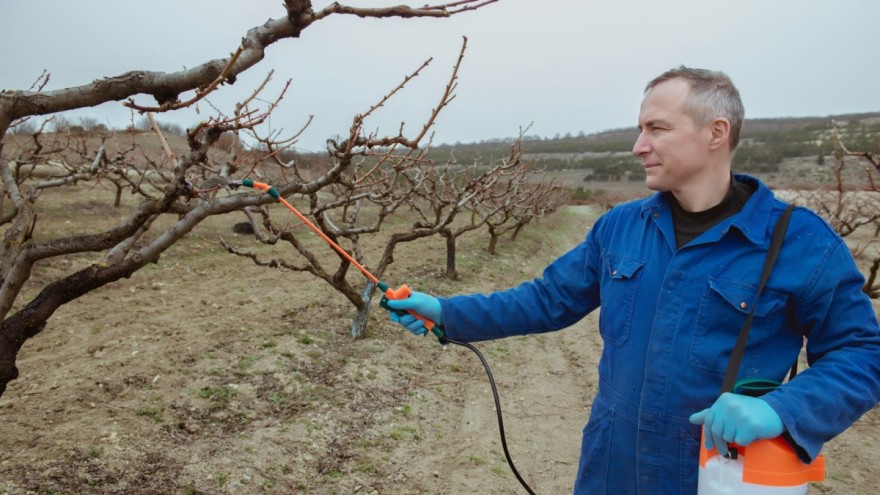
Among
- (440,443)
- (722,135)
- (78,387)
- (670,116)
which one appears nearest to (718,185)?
(722,135)

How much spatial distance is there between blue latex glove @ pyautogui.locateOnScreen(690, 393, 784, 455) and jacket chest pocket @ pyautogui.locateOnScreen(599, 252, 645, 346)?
0.42 m

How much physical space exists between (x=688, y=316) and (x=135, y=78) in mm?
2138

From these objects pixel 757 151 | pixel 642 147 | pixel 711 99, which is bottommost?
pixel 642 147

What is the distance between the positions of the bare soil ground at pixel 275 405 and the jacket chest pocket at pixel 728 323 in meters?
2.78

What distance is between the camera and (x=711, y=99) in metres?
1.79

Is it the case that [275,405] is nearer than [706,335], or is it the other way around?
[706,335]

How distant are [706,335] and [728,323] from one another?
7 cm

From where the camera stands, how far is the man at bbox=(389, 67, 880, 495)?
1.51 m

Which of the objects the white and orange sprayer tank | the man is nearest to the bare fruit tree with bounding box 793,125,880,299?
the man

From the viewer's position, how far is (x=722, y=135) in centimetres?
179

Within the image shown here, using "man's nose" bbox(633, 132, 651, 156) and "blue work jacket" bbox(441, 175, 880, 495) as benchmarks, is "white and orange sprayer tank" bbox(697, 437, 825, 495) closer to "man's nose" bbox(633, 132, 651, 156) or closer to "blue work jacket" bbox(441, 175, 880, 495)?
"blue work jacket" bbox(441, 175, 880, 495)

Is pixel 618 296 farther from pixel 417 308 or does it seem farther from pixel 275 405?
pixel 275 405

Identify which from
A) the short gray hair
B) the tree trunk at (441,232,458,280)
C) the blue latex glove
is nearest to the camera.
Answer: the blue latex glove

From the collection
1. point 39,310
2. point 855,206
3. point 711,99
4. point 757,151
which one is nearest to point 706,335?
point 711,99
